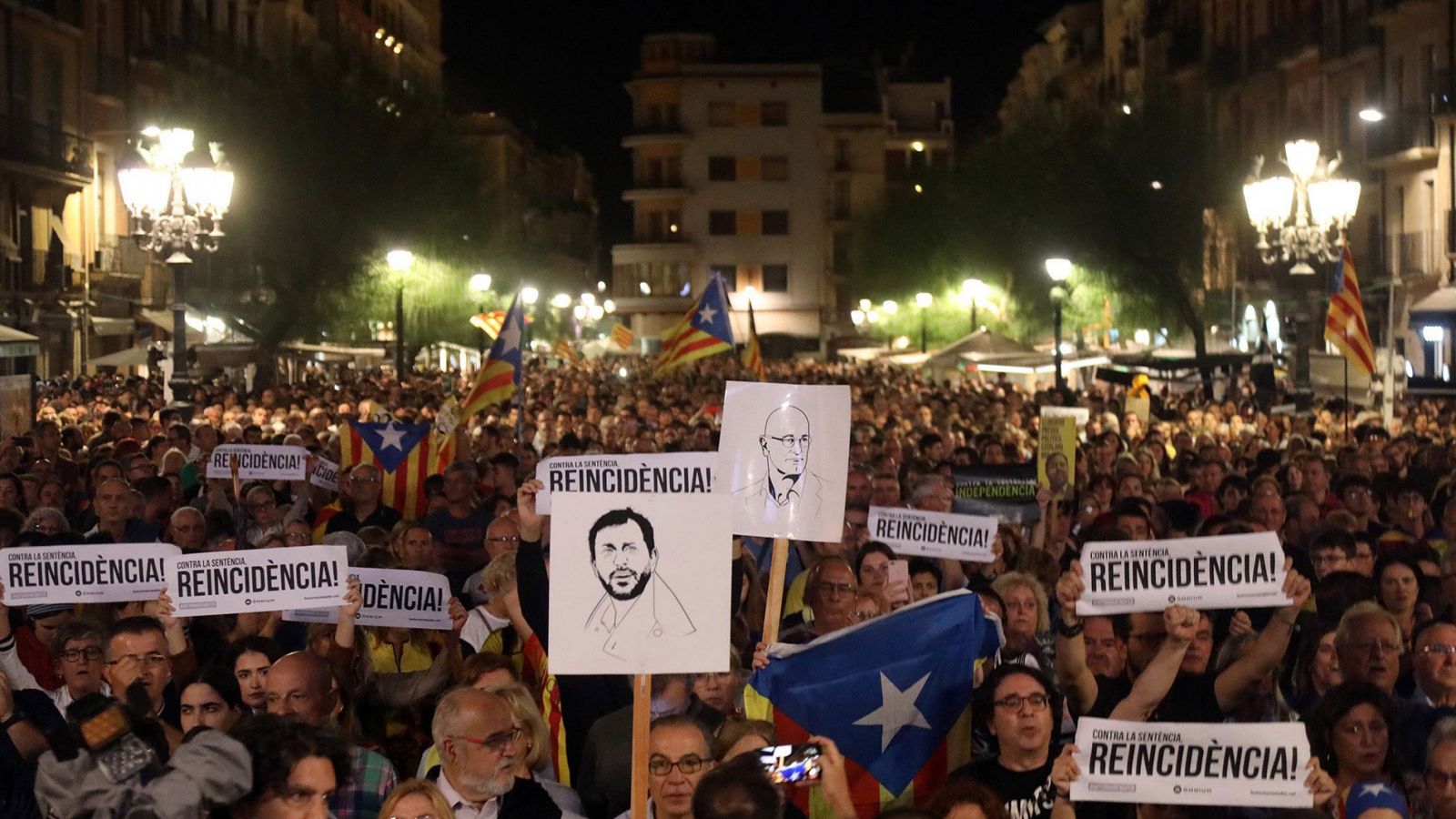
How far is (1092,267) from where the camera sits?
4700 cm

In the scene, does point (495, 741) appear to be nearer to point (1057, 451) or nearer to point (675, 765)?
point (675, 765)

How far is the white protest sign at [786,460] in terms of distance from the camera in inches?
319

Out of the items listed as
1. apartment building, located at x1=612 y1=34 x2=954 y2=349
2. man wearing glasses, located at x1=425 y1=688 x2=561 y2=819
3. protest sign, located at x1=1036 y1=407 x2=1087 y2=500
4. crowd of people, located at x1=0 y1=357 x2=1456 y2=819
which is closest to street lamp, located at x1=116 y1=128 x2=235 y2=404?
crowd of people, located at x1=0 y1=357 x2=1456 y2=819

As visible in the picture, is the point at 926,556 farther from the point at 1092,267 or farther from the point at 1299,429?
the point at 1092,267

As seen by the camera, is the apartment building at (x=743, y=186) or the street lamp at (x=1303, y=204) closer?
the street lamp at (x=1303, y=204)

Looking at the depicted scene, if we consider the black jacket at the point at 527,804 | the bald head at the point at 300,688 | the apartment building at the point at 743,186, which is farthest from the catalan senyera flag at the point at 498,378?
the apartment building at the point at 743,186

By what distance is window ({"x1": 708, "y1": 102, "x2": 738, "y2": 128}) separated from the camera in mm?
97812

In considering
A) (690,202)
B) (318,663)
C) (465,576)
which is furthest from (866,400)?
(690,202)

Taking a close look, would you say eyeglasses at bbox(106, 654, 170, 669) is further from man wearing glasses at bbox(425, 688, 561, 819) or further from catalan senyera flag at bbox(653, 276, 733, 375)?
catalan senyera flag at bbox(653, 276, 733, 375)

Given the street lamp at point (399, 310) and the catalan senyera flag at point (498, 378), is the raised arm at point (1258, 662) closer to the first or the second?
the catalan senyera flag at point (498, 378)

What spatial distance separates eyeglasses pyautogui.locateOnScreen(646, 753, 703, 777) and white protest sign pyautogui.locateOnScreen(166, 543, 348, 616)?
2318 millimetres

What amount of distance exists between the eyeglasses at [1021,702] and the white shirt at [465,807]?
157cm

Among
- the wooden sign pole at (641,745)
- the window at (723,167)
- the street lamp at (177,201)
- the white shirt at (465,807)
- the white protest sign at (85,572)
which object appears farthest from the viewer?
the window at (723,167)

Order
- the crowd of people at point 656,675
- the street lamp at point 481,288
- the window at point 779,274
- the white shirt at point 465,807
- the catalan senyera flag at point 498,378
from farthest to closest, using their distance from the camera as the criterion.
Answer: the window at point 779,274
the street lamp at point 481,288
the catalan senyera flag at point 498,378
the white shirt at point 465,807
the crowd of people at point 656,675
